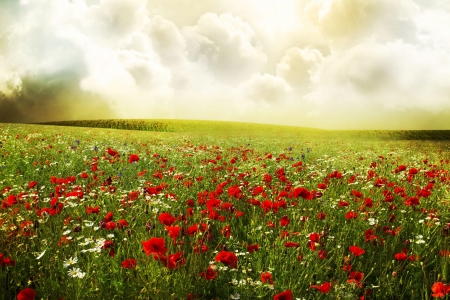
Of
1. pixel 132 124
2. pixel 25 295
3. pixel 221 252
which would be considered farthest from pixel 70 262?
pixel 132 124

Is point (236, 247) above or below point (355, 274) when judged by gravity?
below

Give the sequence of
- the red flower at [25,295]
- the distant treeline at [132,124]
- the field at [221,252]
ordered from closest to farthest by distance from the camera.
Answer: the red flower at [25,295]
the field at [221,252]
the distant treeline at [132,124]

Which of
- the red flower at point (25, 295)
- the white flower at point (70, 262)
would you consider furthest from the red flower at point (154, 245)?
the white flower at point (70, 262)

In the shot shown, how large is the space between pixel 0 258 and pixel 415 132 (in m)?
67.4

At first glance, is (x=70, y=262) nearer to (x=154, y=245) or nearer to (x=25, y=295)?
(x=25, y=295)

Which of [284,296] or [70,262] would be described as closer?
[284,296]

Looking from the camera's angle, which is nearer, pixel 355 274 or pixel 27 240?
pixel 355 274

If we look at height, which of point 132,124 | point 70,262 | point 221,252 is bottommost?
point 70,262

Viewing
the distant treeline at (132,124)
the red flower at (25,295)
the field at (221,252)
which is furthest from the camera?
the distant treeline at (132,124)

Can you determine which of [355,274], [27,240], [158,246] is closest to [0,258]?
[27,240]

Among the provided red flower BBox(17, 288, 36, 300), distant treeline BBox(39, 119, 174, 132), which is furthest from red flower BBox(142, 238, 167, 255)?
distant treeline BBox(39, 119, 174, 132)

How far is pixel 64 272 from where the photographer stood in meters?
2.71

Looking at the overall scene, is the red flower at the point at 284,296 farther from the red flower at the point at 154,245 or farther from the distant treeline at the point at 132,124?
the distant treeline at the point at 132,124

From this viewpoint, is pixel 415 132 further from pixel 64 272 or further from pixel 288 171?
pixel 64 272
